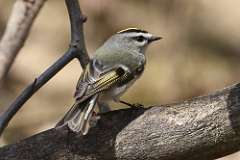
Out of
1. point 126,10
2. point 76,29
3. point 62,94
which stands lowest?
point 62,94

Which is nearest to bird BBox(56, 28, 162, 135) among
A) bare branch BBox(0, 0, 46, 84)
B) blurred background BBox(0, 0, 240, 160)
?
bare branch BBox(0, 0, 46, 84)

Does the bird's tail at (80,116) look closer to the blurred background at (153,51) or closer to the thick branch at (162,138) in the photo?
the thick branch at (162,138)

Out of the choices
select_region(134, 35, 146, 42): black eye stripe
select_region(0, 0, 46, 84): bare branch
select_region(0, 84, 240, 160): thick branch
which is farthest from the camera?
select_region(134, 35, 146, 42): black eye stripe

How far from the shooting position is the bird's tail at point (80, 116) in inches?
131

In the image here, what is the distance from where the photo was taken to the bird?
3.54 m

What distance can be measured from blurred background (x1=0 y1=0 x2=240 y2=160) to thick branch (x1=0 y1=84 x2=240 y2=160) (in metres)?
3.37

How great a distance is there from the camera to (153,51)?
7.15 m

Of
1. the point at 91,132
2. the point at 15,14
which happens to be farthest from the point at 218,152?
the point at 15,14

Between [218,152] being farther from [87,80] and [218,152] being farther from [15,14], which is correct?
[15,14]

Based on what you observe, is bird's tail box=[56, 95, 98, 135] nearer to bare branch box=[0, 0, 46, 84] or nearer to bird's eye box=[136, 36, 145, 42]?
bare branch box=[0, 0, 46, 84]

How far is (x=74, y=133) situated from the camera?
11.2 feet

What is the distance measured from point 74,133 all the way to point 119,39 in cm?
113

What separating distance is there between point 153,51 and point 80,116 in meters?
3.74

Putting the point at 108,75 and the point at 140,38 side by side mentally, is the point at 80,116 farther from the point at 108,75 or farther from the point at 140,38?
the point at 140,38
